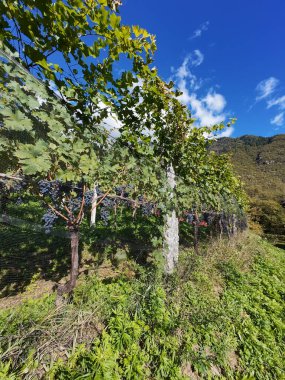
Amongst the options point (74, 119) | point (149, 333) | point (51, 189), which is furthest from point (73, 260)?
point (74, 119)

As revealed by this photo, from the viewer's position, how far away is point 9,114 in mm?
1540

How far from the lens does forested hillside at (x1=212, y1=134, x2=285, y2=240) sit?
81.8 ft

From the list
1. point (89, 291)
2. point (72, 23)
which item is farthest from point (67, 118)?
point (89, 291)

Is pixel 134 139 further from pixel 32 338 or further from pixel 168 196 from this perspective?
pixel 32 338

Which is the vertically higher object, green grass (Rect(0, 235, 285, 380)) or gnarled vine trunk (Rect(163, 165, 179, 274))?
gnarled vine trunk (Rect(163, 165, 179, 274))

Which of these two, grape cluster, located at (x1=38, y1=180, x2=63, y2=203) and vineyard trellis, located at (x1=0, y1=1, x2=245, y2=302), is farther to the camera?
grape cluster, located at (x1=38, y1=180, x2=63, y2=203)

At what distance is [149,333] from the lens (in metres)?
2.74

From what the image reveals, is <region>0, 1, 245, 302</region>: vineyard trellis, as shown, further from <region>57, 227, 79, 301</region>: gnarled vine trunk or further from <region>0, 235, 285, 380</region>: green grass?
<region>0, 235, 285, 380</region>: green grass

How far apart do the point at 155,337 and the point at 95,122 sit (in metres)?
2.84

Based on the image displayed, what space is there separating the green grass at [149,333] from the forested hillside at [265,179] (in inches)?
414

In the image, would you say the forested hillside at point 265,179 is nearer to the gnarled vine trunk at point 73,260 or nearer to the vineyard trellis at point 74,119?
the vineyard trellis at point 74,119

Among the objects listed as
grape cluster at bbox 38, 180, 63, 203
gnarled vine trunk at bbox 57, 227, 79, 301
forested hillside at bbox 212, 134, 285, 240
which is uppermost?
forested hillside at bbox 212, 134, 285, 240

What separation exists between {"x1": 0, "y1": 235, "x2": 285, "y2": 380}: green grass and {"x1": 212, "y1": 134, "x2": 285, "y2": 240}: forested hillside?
10525mm

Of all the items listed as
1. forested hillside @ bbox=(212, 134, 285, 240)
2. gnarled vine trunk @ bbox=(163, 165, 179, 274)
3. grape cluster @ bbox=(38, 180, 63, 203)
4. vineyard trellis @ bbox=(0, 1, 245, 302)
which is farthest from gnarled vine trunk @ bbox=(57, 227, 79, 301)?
forested hillside @ bbox=(212, 134, 285, 240)
